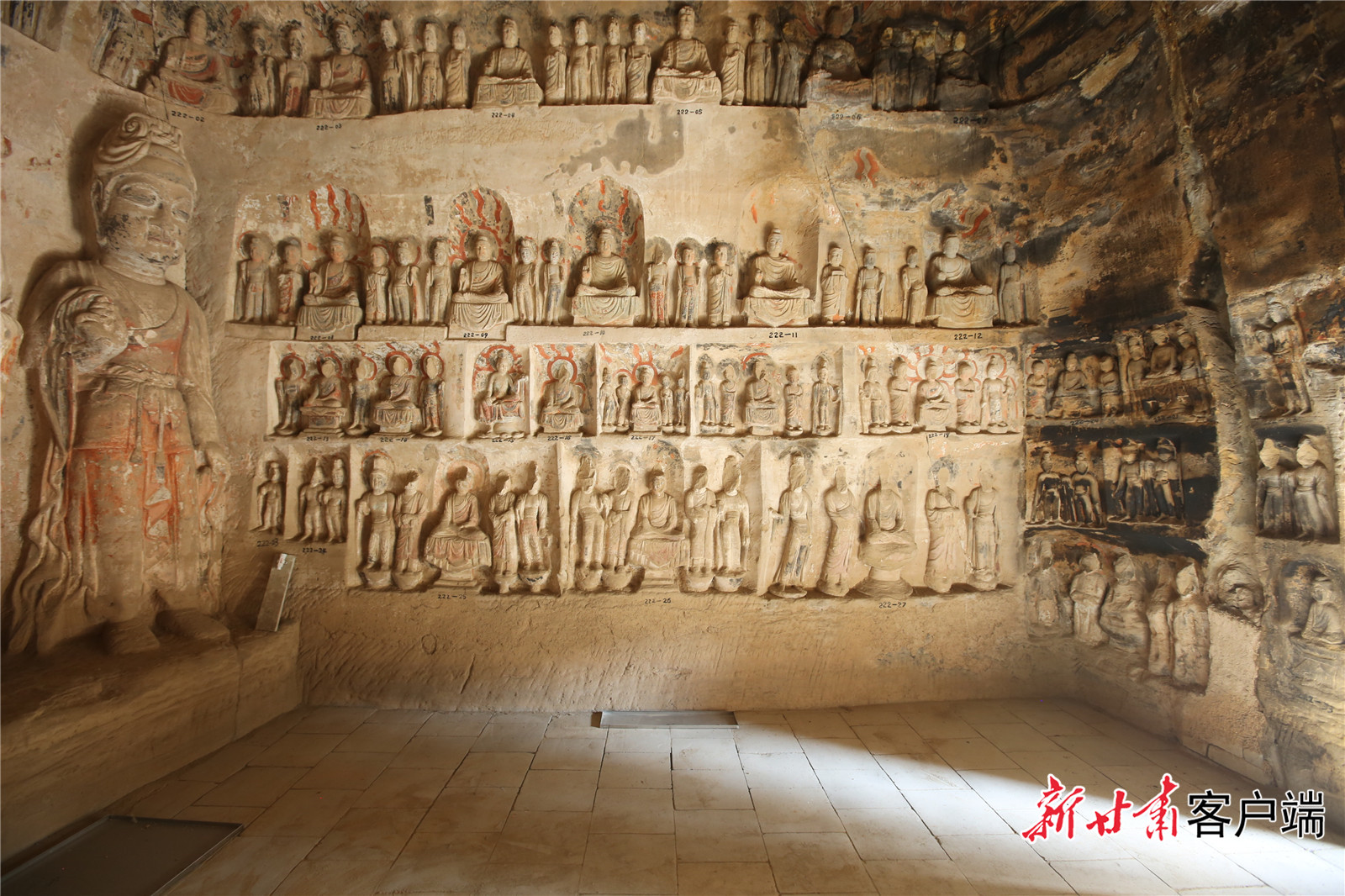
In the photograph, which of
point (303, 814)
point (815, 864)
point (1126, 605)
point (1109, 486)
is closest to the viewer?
point (815, 864)

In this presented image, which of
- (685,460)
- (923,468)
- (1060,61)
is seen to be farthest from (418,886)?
(1060,61)

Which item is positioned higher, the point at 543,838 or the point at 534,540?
the point at 534,540

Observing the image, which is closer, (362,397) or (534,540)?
(534,540)

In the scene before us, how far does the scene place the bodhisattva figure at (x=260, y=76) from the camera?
5473 mm

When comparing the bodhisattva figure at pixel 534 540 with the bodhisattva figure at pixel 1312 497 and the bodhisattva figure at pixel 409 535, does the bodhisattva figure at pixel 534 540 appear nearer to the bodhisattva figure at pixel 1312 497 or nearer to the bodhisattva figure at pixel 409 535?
the bodhisattva figure at pixel 409 535

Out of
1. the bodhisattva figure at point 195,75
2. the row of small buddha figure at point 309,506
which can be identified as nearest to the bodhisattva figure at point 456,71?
the bodhisattva figure at point 195,75

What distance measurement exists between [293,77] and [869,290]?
5777 mm

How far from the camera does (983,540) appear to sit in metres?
5.69

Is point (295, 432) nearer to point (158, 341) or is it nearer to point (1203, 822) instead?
point (158, 341)

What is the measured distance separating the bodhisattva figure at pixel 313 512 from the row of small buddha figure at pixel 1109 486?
21.9 ft

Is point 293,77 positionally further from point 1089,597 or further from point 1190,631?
point 1190,631

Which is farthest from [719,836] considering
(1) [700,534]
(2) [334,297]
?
(2) [334,297]

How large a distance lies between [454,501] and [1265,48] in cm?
677

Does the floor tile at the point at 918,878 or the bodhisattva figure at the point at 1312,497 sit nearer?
the floor tile at the point at 918,878
